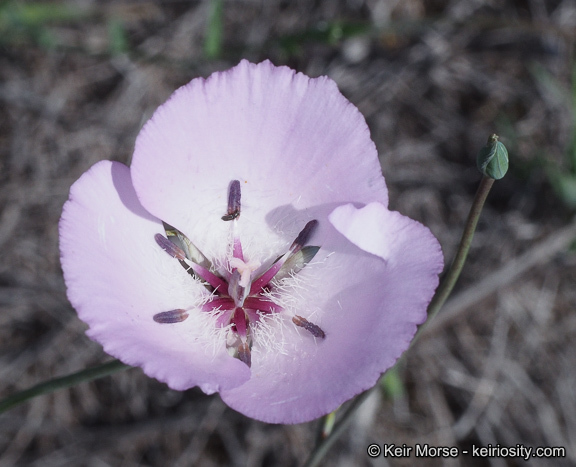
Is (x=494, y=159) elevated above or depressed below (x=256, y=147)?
above

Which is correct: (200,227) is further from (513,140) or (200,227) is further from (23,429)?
(513,140)

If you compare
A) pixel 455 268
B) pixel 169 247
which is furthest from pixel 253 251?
pixel 455 268

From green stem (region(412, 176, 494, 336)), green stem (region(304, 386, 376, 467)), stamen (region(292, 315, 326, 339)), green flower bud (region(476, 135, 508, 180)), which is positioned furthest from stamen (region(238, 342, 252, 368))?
green flower bud (region(476, 135, 508, 180))

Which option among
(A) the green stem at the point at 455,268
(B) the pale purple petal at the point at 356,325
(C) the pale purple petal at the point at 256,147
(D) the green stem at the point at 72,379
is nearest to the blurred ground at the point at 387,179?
(C) the pale purple petal at the point at 256,147

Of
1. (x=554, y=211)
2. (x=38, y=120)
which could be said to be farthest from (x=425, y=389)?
(x=38, y=120)

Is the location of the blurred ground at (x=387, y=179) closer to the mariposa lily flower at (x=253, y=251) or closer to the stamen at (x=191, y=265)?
the mariposa lily flower at (x=253, y=251)

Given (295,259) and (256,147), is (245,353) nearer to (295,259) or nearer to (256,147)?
(295,259)
